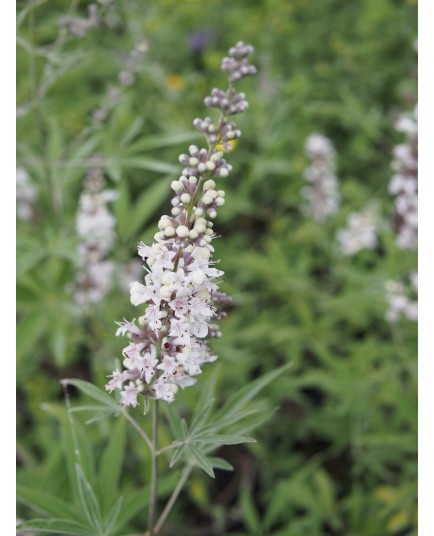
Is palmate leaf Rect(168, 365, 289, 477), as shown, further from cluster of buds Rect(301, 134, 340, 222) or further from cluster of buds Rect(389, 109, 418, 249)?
cluster of buds Rect(301, 134, 340, 222)

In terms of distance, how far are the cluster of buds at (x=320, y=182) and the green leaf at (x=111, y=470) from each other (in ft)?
9.81

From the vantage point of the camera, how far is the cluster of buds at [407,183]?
3828 mm

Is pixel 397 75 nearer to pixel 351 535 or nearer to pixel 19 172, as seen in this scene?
pixel 19 172

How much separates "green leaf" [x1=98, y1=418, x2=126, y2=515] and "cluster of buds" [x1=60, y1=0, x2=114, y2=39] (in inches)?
78.5

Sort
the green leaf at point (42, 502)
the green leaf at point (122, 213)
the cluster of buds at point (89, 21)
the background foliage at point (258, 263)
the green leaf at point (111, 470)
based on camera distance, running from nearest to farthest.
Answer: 1. the green leaf at point (42, 502)
2. the green leaf at point (111, 470)
3. the cluster of buds at point (89, 21)
4. the background foliage at point (258, 263)
5. the green leaf at point (122, 213)

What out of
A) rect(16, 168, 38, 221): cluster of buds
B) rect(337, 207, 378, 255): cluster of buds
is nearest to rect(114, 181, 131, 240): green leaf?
rect(16, 168, 38, 221): cluster of buds

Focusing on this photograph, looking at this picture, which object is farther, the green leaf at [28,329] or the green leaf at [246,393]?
the green leaf at [28,329]

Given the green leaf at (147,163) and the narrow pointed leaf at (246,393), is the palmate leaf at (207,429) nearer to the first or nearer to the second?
the narrow pointed leaf at (246,393)

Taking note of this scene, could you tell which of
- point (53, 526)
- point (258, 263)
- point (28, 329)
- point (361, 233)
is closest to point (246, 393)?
point (53, 526)

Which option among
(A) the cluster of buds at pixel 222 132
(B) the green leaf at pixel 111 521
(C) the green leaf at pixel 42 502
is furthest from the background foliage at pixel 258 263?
(A) the cluster of buds at pixel 222 132

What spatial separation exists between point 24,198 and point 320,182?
241 cm

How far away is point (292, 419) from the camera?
4.71 m

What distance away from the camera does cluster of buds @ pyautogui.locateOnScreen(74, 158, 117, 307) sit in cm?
383
